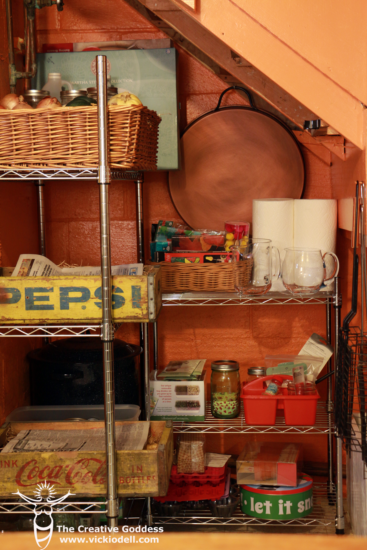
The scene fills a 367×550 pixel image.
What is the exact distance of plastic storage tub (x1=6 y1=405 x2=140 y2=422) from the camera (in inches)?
78.4

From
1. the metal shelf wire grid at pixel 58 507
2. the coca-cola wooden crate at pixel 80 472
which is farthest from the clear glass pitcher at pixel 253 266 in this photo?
the metal shelf wire grid at pixel 58 507

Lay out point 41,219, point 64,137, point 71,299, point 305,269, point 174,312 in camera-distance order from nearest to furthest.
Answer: point 64,137 → point 71,299 → point 305,269 → point 41,219 → point 174,312

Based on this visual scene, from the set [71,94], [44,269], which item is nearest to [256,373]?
[44,269]

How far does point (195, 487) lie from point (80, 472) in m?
0.61

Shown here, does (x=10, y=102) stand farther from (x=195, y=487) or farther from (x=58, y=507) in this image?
(x=195, y=487)

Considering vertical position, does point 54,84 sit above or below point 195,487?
above

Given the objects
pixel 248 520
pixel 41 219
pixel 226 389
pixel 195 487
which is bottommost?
pixel 248 520

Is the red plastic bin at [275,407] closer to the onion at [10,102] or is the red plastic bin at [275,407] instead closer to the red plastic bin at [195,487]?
the red plastic bin at [195,487]

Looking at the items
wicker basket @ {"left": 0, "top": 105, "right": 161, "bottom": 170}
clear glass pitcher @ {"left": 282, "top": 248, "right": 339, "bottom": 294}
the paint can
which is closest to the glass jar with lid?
the paint can

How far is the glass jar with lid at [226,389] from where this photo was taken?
2057 mm

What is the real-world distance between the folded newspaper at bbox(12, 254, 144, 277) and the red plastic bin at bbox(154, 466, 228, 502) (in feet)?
2.67

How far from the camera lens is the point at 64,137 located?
61.0 inches

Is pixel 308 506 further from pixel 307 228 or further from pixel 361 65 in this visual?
pixel 361 65

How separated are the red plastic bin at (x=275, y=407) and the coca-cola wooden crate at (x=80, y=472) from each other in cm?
44
